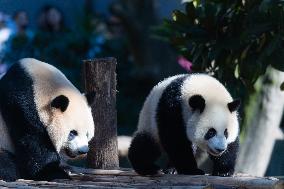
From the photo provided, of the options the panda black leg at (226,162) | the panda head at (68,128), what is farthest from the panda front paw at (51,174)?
the panda black leg at (226,162)

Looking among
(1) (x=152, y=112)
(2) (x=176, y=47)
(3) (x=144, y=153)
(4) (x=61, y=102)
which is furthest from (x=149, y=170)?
(2) (x=176, y=47)

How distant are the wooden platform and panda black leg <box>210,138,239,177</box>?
343 millimetres

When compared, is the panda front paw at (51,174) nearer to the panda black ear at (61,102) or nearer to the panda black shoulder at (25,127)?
the panda black shoulder at (25,127)

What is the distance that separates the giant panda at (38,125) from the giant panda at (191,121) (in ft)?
1.58

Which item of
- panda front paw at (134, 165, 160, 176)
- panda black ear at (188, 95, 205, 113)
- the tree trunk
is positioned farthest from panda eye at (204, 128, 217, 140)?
the tree trunk

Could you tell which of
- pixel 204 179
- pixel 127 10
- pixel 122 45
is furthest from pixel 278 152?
pixel 204 179

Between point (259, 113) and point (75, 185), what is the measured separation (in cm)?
307

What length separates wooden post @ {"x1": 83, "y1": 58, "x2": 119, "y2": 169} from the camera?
6035 millimetres

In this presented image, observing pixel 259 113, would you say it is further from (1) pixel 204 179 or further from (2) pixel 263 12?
(1) pixel 204 179

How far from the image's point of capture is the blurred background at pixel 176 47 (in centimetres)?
607

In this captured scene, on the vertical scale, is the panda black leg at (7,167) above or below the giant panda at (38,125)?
below

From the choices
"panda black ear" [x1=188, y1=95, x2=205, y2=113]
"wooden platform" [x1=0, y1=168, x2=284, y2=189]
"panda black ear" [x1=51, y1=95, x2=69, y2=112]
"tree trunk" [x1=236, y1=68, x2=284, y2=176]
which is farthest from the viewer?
"tree trunk" [x1=236, y1=68, x2=284, y2=176]

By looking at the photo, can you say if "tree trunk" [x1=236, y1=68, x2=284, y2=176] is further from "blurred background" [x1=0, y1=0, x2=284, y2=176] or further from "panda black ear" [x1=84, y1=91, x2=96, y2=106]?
"panda black ear" [x1=84, y1=91, x2=96, y2=106]

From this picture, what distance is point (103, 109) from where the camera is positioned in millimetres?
6074
